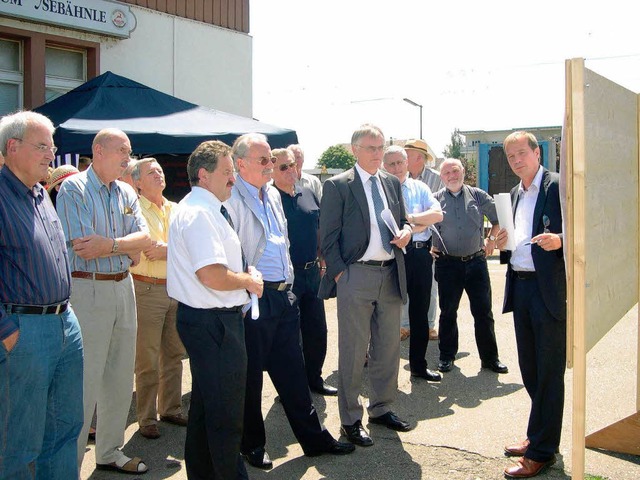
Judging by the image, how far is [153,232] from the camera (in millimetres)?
5016

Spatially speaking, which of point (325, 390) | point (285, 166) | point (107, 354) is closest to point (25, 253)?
point (107, 354)

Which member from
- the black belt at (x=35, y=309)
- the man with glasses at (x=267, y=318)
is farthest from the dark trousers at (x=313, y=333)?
the black belt at (x=35, y=309)

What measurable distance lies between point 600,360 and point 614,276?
3325 millimetres

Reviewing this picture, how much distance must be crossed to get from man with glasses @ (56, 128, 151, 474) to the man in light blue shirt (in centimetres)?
270

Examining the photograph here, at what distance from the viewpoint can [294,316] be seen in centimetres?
449

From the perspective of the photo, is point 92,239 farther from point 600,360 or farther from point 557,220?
point 600,360

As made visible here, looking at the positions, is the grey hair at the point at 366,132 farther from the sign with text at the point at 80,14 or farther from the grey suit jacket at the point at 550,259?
the sign with text at the point at 80,14

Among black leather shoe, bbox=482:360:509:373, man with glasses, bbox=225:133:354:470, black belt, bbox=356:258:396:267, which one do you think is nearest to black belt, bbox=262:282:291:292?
man with glasses, bbox=225:133:354:470

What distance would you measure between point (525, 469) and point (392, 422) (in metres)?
1.17

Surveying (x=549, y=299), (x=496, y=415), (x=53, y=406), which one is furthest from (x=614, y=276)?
(x=53, y=406)

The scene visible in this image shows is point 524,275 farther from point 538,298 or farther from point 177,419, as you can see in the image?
point 177,419

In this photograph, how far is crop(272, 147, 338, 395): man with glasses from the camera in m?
5.59

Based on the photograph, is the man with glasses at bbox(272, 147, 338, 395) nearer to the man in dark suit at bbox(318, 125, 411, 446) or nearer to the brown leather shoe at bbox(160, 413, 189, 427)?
the man in dark suit at bbox(318, 125, 411, 446)

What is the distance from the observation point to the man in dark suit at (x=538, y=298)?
407 cm
